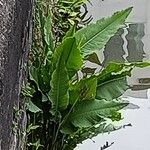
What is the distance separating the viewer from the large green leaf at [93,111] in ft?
4.98

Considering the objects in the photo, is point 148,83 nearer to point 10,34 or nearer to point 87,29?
point 87,29

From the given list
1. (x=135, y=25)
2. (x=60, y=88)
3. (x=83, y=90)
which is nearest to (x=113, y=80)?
(x=83, y=90)

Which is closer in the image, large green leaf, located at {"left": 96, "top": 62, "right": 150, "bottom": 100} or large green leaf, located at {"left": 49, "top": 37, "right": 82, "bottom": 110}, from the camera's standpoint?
large green leaf, located at {"left": 49, "top": 37, "right": 82, "bottom": 110}

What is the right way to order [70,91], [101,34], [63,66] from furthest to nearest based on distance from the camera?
[101,34], [70,91], [63,66]

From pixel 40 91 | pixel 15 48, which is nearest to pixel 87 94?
pixel 40 91

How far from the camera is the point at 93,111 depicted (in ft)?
4.99

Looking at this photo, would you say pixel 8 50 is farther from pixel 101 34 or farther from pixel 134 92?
pixel 134 92

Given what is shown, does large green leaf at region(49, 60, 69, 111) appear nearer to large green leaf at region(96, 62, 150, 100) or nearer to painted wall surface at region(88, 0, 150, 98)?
large green leaf at region(96, 62, 150, 100)

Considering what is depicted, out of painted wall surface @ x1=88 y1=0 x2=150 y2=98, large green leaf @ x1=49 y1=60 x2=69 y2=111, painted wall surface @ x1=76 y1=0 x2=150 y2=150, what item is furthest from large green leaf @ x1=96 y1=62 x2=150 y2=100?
painted wall surface @ x1=88 y1=0 x2=150 y2=98

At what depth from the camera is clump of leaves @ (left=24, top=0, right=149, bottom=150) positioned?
146 centimetres

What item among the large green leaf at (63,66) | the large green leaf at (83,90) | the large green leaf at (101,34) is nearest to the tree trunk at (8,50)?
the large green leaf at (63,66)

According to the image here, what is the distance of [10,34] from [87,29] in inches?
34.0

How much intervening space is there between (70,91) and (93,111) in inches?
3.9

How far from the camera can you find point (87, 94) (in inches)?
60.3
